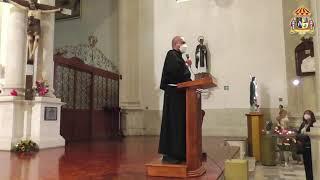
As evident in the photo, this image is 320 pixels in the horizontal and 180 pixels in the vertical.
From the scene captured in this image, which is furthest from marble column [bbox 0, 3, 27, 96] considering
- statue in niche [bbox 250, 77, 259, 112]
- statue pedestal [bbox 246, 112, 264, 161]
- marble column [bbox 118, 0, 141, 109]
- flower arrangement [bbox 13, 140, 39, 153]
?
statue in niche [bbox 250, 77, 259, 112]

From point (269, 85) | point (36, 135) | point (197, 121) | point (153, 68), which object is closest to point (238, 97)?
point (269, 85)

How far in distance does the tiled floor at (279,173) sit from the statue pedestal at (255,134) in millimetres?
760

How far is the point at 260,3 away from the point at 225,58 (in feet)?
7.53

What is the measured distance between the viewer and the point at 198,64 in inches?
475

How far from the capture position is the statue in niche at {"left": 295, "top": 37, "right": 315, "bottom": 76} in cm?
1024

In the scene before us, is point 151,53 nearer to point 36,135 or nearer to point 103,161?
point 36,135

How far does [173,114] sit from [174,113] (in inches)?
0.6

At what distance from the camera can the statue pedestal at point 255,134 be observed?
1003cm

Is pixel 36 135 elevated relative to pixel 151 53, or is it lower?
lower

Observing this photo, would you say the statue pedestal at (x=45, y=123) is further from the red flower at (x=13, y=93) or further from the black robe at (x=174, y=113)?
the black robe at (x=174, y=113)

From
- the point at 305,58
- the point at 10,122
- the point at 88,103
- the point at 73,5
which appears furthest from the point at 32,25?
the point at 305,58

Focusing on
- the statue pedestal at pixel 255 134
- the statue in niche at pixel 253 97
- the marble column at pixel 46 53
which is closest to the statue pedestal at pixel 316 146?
the marble column at pixel 46 53

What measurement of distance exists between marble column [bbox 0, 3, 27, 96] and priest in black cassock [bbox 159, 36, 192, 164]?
4494 millimetres

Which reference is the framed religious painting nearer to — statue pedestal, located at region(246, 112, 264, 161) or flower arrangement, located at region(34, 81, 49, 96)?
flower arrangement, located at region(34, 81, 49, 96)
